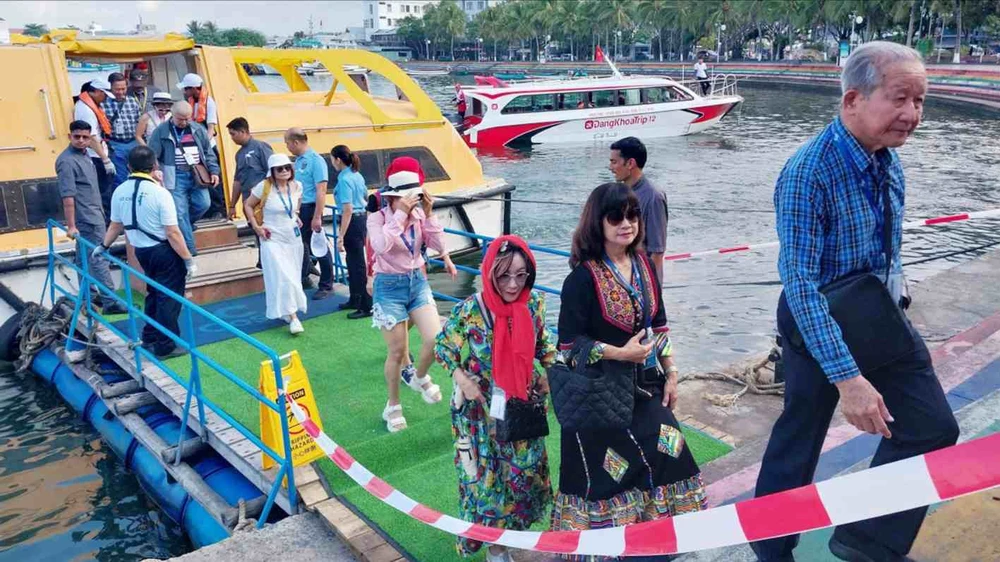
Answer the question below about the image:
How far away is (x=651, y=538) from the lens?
276cm

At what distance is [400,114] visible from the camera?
12.0 meters

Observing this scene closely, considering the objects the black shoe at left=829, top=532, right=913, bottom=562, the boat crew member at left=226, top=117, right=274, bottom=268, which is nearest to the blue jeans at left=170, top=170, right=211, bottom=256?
the boat crew member at left=226, top=117, right=274, bottom=268

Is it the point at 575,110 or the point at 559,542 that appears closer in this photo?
the point at 559,542

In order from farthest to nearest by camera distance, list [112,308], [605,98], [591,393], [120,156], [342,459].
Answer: [605,98]
[120,156]
[112,308]
[342,459]
[591,393]

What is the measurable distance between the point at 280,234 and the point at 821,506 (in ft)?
18.9

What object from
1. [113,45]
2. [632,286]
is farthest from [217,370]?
[113,45]

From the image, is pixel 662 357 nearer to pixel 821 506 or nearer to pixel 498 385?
pixel 498 385

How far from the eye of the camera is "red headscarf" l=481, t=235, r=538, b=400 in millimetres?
3498

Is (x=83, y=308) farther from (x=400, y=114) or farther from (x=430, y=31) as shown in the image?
(x=430, y=31)

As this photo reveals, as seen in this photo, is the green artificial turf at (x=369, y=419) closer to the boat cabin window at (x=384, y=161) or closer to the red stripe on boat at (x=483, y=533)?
the red stripe on boat at (x=483, y=533)

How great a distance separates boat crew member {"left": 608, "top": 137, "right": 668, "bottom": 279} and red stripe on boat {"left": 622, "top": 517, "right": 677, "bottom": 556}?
2418 millimetres

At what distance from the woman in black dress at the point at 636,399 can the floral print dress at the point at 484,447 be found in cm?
32

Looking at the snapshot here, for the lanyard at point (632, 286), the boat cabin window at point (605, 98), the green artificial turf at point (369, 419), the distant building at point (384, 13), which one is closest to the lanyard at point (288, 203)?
the green artificial turf at point (369, 419)

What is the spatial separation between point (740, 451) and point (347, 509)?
230 cm
